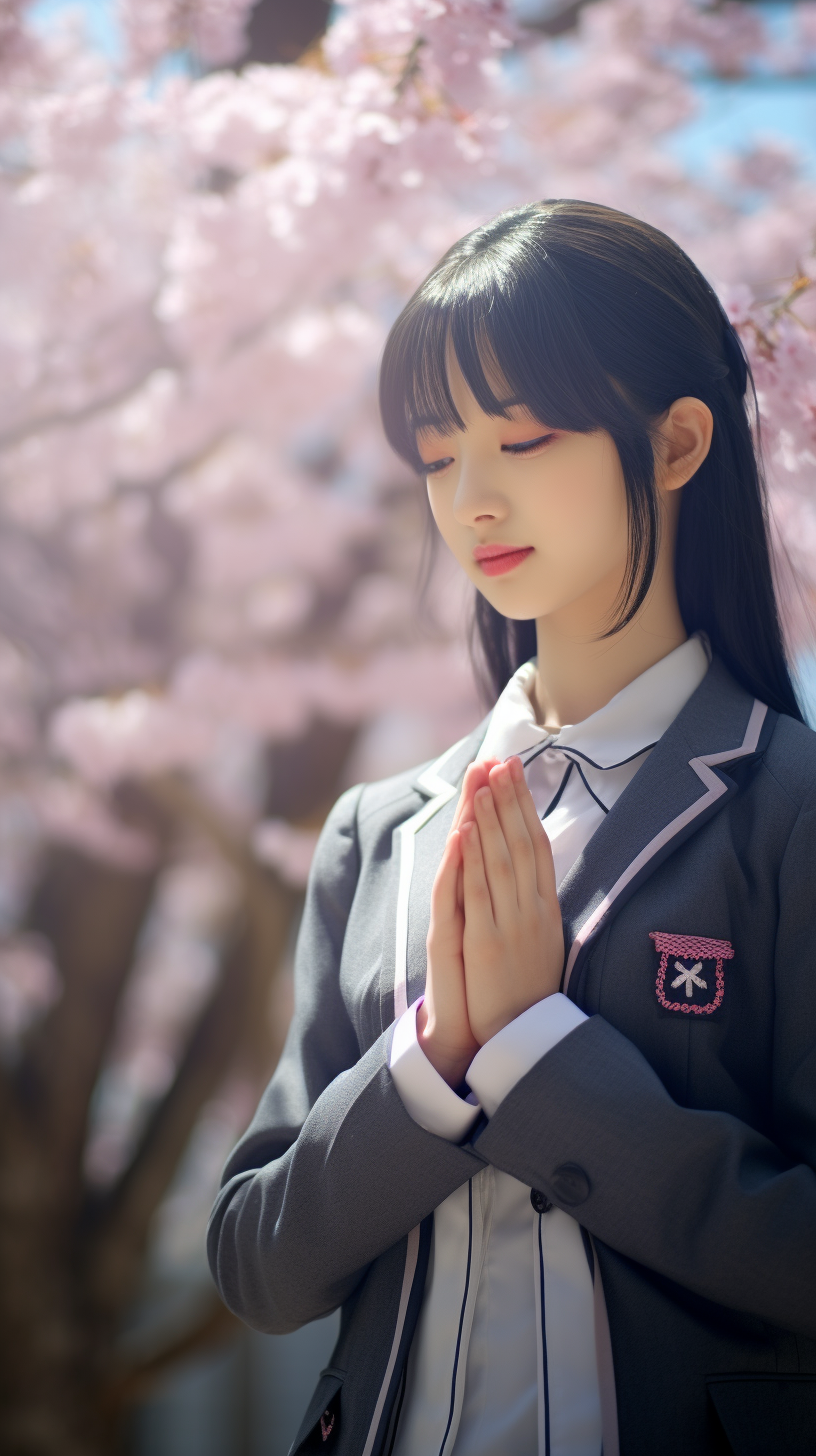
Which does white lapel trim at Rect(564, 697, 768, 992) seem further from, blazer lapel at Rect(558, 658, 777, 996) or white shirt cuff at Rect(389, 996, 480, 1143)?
white shirt cuff at Rect(389, 996, 480, 1143)

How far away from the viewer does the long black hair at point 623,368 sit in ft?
3.65

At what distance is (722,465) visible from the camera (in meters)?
1.26

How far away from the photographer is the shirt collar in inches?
47.0

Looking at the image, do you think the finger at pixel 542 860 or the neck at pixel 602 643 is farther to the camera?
the neck at pixel 602 643

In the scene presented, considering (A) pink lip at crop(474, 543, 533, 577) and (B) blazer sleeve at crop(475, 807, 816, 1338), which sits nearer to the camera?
(B) blazer sleeve at crop(475, 807, 816, 1338)

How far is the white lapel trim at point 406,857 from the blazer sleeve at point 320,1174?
65 mm

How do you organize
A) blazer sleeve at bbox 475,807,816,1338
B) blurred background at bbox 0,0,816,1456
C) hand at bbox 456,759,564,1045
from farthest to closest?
blurred background at bbox 0,0,816,1456 → hand at bbox 456,759,564,1045 → blazer sleeve at bbox 475,807,816,1338

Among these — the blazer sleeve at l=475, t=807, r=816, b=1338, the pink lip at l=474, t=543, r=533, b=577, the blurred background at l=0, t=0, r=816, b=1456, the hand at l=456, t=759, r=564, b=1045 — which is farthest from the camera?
the blurred background at l=0, t=0, r=816, b=1456

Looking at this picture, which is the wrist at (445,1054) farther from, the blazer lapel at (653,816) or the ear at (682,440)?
the ear at (682,440)

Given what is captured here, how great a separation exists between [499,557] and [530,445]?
125 mm

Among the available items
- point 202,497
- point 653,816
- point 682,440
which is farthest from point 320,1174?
point 202,497

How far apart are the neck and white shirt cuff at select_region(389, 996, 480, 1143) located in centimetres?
45

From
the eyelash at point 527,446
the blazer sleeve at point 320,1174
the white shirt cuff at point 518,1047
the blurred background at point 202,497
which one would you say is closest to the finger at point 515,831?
the white shirt cuff at point 518,1047

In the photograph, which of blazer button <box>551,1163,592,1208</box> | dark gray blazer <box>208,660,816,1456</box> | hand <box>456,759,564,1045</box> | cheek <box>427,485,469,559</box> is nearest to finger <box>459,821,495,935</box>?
hand <box>456,759,564,1045</box>
